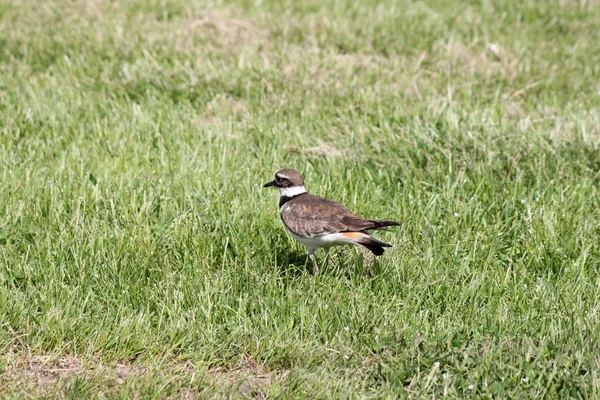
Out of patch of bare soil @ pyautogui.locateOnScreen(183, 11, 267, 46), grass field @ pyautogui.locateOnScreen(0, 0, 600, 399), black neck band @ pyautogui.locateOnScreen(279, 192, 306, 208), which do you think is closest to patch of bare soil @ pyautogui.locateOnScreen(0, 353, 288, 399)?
grass field @ pyautogui.locateOnScreen(0, 0, 600, 399)

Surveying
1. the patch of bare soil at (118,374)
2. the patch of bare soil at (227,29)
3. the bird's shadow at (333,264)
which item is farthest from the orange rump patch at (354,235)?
the patch of bare soil at (227,29)

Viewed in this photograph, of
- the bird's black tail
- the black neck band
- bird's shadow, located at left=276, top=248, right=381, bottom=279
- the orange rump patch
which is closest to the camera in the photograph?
the bird's black tail

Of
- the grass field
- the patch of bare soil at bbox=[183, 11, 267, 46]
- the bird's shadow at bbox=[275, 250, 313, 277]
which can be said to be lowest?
the bird's shadow at bbox=[275, 250, 313, 277]

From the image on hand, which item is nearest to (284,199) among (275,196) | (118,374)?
(275,196)

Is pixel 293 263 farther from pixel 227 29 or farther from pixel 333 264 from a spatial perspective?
pixel 227 29

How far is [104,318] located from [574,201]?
12.9 feet

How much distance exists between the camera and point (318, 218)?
578cm

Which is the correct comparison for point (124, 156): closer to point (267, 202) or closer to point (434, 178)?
point (267, 202)

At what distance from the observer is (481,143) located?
754cm

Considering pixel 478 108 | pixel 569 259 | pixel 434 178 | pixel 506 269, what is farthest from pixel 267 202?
pixel 478 108

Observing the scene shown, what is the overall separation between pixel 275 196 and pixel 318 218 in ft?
4.17

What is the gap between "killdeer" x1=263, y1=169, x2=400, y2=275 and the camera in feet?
18.4

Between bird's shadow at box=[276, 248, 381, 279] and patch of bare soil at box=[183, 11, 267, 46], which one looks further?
patch of bare soil at box=[183, 11, 267, 46]

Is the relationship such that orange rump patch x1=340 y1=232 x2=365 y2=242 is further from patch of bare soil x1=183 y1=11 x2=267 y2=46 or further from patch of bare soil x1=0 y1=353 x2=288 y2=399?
patch of bare soil x1=183 y1=11 x2=267 y2=46
